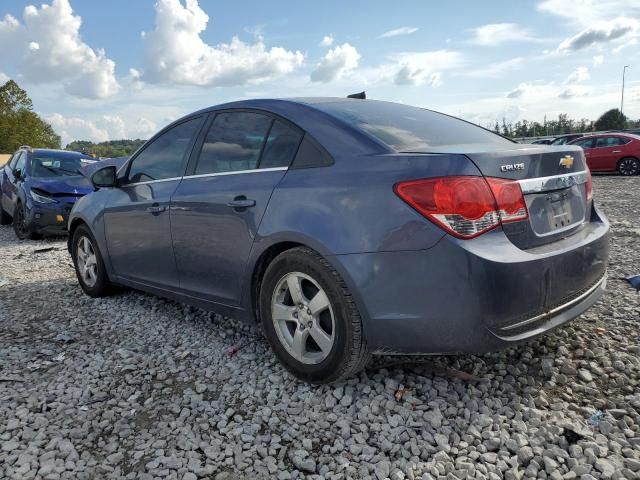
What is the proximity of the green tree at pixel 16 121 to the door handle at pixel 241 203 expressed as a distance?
2365 inches

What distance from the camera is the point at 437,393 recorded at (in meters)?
2.73

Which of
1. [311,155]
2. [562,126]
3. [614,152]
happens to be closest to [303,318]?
[311,155]

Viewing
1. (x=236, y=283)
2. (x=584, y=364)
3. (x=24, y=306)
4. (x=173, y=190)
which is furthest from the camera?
(x=24, y=306)

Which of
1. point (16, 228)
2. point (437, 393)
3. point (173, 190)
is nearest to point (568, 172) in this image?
point (437, 393)

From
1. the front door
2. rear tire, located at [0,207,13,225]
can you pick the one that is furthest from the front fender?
rear tire, located at [0,207,13,225]

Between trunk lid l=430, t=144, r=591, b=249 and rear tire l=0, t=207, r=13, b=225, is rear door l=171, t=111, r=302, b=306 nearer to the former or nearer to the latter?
trunk lid l=430, t=144, r=591, b=249

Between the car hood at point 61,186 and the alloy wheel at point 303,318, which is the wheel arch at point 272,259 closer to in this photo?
the alloy wheel at point 303,318

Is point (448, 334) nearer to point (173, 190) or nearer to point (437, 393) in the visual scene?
point (437, 393)

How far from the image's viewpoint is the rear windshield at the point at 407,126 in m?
2.75

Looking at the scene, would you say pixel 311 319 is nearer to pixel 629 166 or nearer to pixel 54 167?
pixel 54 167

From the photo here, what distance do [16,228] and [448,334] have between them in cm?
905

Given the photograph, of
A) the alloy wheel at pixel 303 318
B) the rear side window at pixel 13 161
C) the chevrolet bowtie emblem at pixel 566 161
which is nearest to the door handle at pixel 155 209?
the alloy wheel at pixel 303 318

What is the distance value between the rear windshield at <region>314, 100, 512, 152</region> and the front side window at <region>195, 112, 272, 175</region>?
0.43 meters

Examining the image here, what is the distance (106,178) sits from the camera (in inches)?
171
